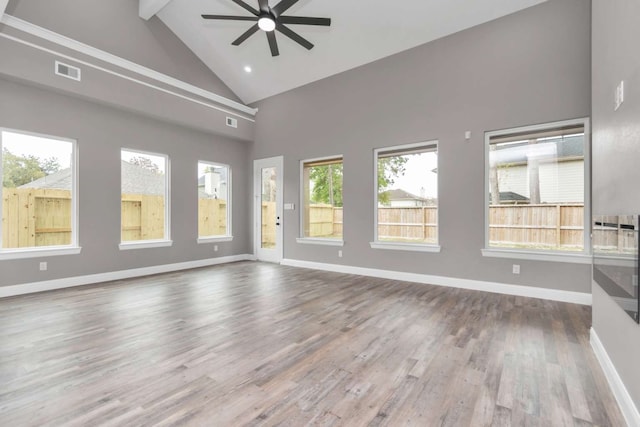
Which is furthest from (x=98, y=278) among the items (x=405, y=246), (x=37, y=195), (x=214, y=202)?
(x=405, y=246)

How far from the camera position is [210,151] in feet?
21.2

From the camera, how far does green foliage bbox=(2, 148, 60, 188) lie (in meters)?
4.03

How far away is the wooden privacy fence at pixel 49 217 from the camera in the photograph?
4.07 metres

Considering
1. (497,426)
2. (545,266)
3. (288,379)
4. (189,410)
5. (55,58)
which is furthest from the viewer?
(55,58)

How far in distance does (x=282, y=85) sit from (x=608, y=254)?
595 centimetres

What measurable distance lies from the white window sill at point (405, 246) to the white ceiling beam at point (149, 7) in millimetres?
5279

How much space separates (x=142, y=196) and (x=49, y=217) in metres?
1.33

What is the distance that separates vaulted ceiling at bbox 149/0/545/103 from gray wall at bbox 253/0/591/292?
0.20 m

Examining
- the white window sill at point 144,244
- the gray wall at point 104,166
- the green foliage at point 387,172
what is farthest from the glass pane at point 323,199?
the white window sill at point 144,244

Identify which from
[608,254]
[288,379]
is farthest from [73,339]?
[608,254]

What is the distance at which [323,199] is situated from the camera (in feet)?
19.9

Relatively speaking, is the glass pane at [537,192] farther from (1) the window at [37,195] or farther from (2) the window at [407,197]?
(1) the window at [37,195]

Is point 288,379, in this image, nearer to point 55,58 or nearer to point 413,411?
point 413,411

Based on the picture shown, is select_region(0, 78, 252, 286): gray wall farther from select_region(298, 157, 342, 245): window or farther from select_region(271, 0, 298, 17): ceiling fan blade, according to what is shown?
select_region(271, 0, 298, 17): ceiling fan blade
